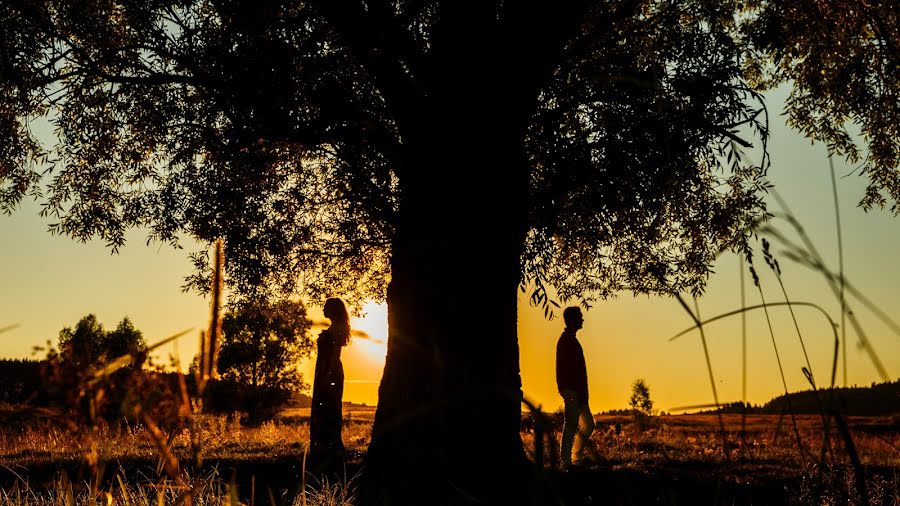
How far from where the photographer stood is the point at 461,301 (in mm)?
9375

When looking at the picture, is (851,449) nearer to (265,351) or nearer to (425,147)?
(425,147)

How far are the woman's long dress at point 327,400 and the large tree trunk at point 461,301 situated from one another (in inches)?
161

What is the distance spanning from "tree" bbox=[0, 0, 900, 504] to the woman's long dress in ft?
9.24

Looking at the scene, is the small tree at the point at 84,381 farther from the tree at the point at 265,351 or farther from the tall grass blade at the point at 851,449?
the tree at the point at 265,351

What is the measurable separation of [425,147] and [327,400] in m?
6.12

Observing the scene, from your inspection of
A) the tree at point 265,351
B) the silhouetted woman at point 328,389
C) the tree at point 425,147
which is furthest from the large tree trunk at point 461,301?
the tree at point 265,351

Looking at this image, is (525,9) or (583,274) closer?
(525,9)

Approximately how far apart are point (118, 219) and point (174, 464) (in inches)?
622

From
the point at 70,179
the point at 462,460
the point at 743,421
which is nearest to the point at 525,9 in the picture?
the point at 462,460

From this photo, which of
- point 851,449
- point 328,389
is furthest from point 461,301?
point 851,449

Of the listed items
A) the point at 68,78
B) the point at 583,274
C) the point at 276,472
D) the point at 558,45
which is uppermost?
the point at 68,78

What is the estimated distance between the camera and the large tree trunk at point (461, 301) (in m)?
8.96

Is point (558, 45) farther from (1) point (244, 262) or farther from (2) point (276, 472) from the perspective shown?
(1) point (244, 262)

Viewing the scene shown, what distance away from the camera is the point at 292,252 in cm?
1759
